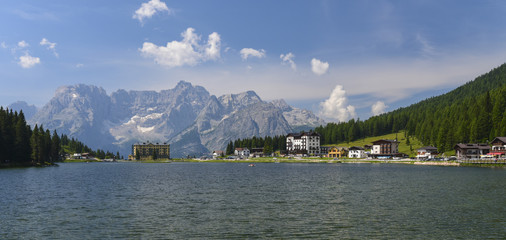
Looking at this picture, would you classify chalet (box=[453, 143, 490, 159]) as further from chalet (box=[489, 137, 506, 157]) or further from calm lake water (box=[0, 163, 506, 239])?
calm lake water (box=[0, 163, 506, 239])

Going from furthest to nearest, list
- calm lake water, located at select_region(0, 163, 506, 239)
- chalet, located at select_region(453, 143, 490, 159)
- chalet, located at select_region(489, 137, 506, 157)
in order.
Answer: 1. chalet, located at select_region(453, 143, 490, 159)
2. chalet, located at select_region(489, 137, 506, 157)
3. calm lake water, located at select_region(0, 163, 506, 239)

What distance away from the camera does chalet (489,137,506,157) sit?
17026 cm

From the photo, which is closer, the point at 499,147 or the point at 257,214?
the point at 257,214

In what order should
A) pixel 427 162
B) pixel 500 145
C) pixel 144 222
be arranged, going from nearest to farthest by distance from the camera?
pixel 144 222
pixel 500 145
pixel 427 162

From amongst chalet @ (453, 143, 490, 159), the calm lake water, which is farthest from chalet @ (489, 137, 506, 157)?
the calm lake water

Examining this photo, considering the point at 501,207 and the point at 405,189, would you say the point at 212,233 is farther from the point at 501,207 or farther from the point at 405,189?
the point at 405,189

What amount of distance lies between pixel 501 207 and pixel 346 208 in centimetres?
2115

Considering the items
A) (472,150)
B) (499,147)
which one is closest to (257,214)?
(499,147)

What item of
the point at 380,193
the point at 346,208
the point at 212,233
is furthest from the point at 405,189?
the point at 212,233

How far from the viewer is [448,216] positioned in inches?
1809

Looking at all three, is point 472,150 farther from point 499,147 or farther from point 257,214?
point 257,214

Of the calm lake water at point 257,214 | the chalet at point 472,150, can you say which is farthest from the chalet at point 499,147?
the calm lake water at point 257,214

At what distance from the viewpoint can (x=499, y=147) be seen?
571ft

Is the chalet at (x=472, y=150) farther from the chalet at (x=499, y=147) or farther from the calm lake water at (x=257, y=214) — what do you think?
the calm lake water at (x=257, y=214)
